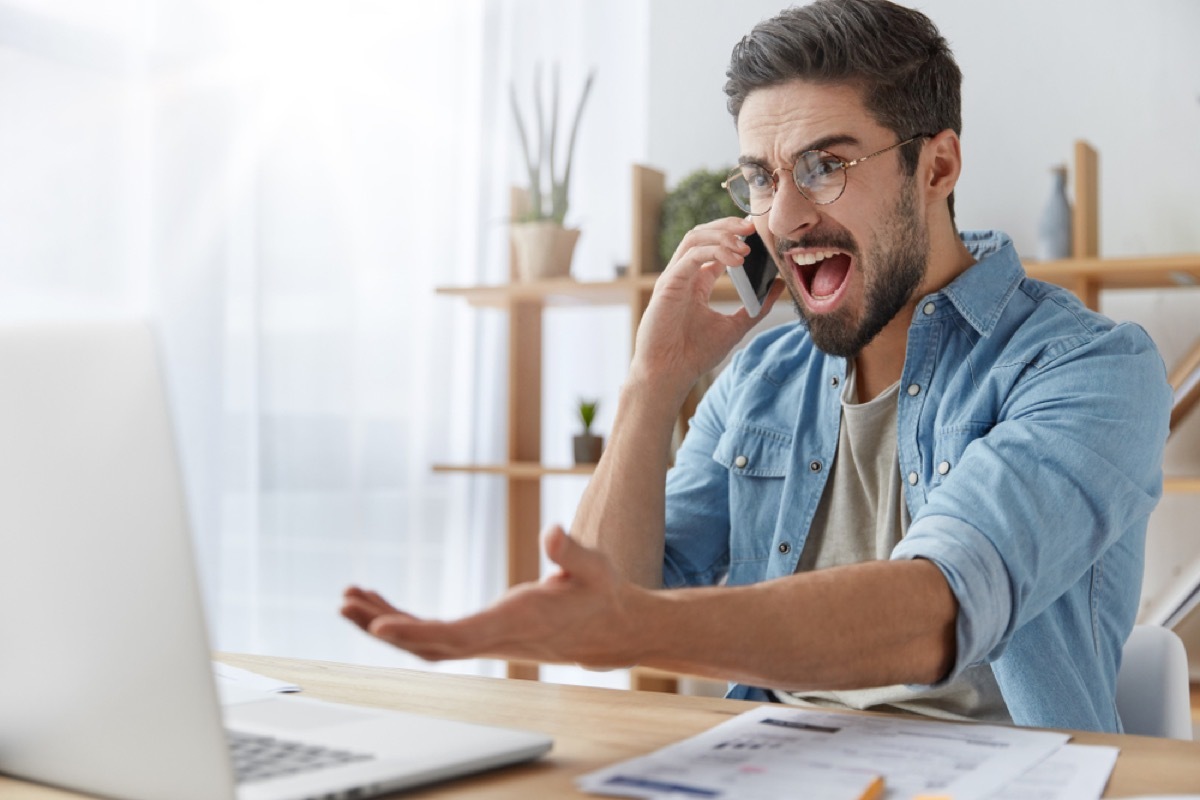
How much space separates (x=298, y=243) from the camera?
9.21 feet

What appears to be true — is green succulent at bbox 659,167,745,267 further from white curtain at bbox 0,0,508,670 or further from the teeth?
the teeth

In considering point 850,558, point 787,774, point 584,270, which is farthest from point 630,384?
point 584,270

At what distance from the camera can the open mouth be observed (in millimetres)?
1589

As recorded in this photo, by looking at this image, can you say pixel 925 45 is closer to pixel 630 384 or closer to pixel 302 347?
pixel 630 384

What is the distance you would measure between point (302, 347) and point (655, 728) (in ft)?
6.80

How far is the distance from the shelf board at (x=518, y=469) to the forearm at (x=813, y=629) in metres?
1.95

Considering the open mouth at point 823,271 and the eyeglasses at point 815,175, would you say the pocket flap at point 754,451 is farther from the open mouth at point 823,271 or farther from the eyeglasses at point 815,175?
the eyeglasses at point 815,175

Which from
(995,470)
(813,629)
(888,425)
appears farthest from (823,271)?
(813,629)

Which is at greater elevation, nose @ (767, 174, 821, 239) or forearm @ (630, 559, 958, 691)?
nose @ (767, 174, 821, 239)

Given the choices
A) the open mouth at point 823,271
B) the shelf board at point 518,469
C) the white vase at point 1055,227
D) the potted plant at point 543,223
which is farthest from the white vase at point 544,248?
the open mouth at point 823,271

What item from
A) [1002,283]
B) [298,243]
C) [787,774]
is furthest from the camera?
[298,243]

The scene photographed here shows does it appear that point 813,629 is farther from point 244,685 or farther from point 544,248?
point 544,248

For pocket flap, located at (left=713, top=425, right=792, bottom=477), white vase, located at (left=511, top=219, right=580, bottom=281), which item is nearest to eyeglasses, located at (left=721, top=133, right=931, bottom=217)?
pocket flap, located at (left=713, top=425, right=792, bottom=477)

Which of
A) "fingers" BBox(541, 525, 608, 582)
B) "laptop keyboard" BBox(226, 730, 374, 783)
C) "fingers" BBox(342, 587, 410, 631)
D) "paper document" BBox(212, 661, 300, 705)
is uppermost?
"fingers" BBox(541, 525, 608, 582)
